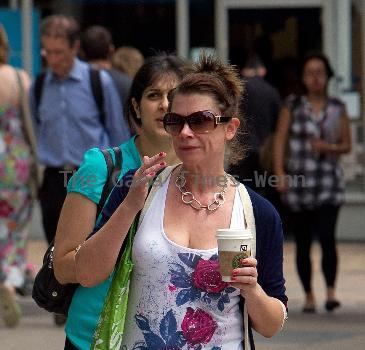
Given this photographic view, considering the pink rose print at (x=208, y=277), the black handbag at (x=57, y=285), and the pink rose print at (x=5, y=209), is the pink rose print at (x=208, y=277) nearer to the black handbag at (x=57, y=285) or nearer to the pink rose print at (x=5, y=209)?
the black handbag at (x=57, y=285)

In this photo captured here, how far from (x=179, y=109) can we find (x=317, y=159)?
6309mm

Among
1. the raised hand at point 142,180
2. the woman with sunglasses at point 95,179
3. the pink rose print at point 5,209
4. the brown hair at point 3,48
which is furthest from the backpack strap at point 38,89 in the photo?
the raised hand at point 142,180

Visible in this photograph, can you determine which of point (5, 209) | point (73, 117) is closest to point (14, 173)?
point (5, 209)

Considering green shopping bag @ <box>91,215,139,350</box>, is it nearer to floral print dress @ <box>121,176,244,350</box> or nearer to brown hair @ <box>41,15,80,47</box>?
floral print dress @ <box>121,176,244,350</box>

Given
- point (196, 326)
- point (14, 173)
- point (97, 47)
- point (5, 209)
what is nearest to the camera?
point (196, 326)

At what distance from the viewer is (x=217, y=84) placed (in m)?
3.67

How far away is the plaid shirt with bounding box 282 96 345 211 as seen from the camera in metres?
9.75

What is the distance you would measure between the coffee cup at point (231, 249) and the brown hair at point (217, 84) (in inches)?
18.3

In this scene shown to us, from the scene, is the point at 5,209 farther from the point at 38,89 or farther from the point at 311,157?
the point at 311,157

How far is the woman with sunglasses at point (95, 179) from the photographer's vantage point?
3.94 metres

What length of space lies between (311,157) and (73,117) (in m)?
2.14

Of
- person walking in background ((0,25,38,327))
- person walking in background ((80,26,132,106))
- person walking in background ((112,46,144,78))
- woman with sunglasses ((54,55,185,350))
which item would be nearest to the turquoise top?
woman with sunglasses ((54,55,185,350))

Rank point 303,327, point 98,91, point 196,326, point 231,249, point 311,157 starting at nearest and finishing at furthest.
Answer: point 231,249 < point 196,326 < point 98,91 < point 303,327 < point 311,157

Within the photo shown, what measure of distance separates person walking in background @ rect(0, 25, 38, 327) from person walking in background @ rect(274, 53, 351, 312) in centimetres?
188
